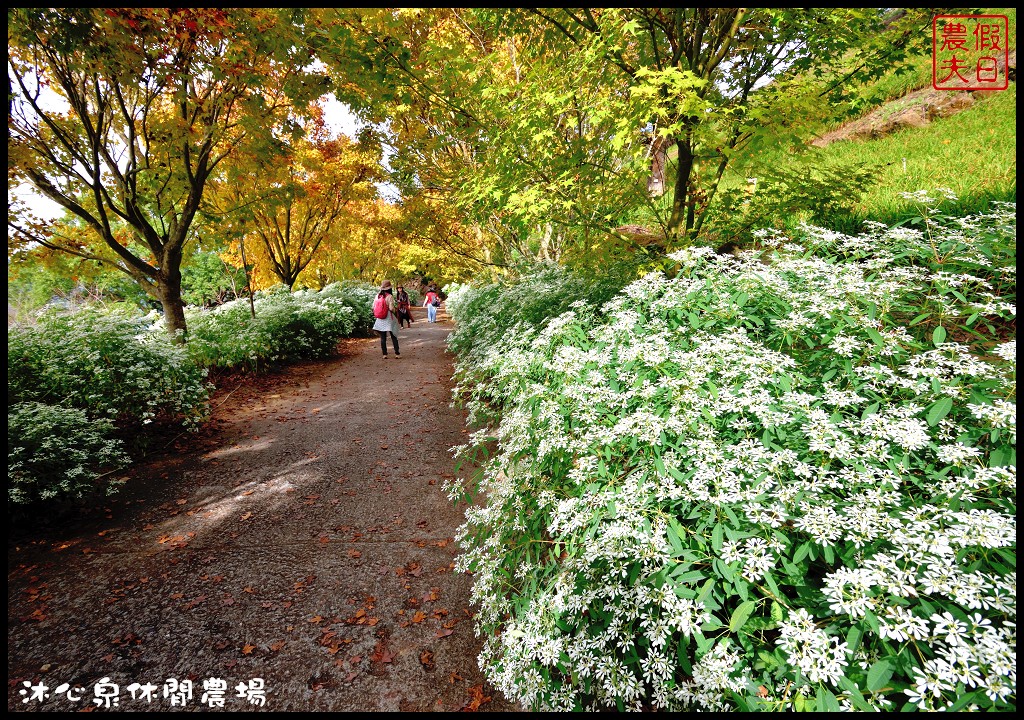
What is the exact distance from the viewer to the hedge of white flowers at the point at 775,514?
4.55 ft

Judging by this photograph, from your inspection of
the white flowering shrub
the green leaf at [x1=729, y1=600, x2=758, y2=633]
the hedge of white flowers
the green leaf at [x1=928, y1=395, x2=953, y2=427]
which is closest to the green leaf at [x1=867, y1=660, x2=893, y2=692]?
the hedge of white flowers

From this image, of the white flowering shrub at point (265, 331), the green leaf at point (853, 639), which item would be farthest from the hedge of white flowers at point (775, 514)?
the white flowering shrub at point (265, 331)

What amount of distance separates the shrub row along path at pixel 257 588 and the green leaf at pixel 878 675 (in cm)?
174

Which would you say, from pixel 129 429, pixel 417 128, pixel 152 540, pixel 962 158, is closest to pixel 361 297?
pixel 417 128

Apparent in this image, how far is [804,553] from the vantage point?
1537mm

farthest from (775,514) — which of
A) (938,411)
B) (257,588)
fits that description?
(257,588)

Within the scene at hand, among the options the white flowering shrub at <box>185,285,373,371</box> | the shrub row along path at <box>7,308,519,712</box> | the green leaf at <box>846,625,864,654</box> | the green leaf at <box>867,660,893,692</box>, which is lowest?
the shrub row along path at <box>7,308,519,712</box>

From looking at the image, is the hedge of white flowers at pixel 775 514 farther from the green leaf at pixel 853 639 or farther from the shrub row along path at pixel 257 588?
the shrub row along path at pixel 257 588

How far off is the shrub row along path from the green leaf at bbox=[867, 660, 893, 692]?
174 cm

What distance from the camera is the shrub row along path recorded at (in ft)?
7.78

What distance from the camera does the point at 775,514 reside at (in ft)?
5.60

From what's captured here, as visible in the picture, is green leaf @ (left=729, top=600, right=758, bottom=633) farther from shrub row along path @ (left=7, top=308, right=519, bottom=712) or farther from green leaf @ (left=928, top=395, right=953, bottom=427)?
shrub row along path @ (left=7, top=308, right=519, bottom=712)

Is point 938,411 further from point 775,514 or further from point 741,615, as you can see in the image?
point 741,615

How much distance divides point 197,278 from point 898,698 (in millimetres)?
49666
